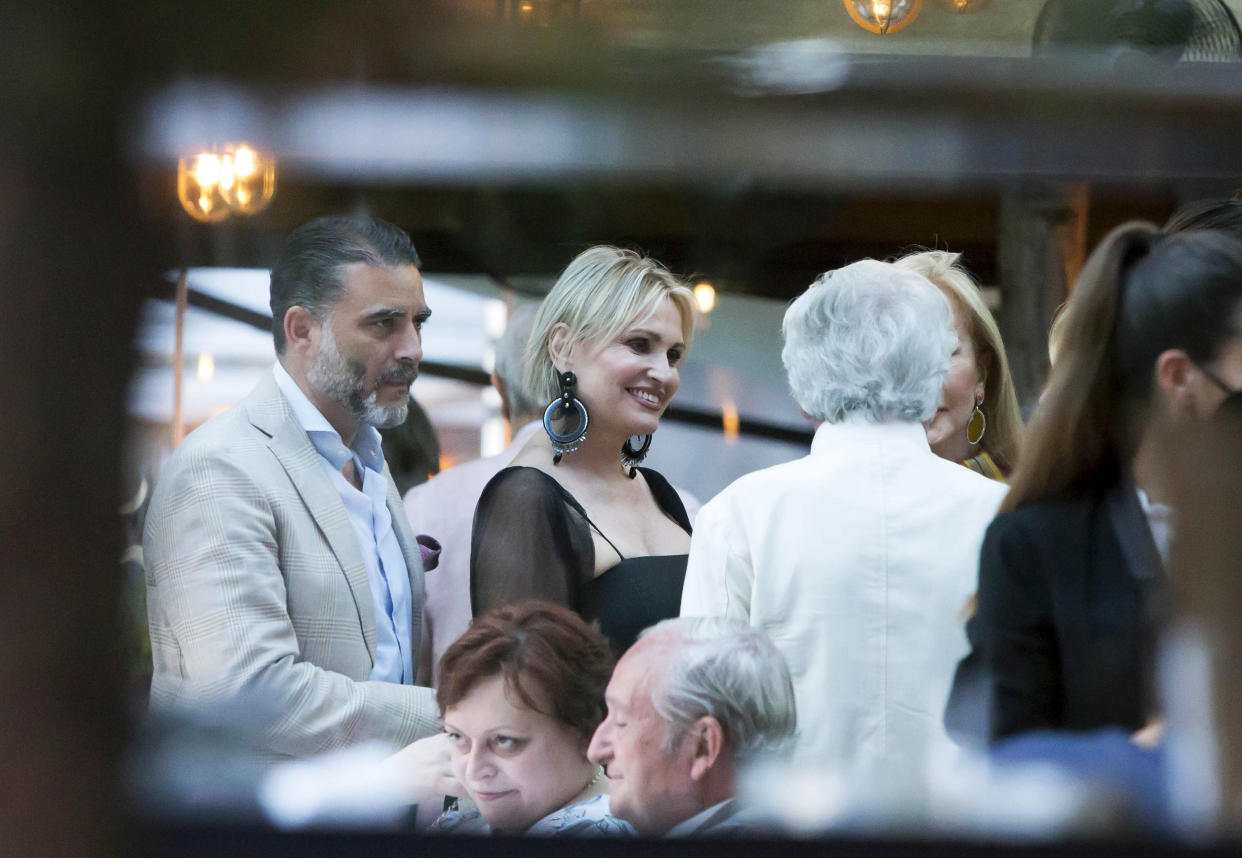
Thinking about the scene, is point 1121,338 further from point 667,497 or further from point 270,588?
point 270,588

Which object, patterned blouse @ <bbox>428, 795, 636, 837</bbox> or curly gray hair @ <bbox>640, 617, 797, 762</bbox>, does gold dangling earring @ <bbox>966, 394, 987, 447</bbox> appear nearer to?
curly gray hair @ <bbox>640, 617, 797, 762</bbox>

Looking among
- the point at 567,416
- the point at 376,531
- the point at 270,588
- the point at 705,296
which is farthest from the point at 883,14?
the point at 270,588

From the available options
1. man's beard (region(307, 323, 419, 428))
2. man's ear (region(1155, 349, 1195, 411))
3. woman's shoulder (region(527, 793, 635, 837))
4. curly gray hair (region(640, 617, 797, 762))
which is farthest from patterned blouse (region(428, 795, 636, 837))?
man's ear (region(1155, 349, 1195, 411))

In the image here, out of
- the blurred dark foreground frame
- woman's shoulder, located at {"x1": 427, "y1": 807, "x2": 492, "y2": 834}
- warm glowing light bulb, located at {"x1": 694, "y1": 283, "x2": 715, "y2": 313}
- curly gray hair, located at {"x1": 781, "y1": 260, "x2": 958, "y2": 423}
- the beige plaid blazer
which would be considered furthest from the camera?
curly gray hair, located at {"x1": 781, "y1": 260, "x2": 958, "y2": 423}

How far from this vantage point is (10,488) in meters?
1.00

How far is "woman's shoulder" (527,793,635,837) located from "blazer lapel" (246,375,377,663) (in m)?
0.36

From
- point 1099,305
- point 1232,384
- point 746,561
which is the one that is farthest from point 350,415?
point 1232,384

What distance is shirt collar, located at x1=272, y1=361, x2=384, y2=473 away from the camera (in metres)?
1.62

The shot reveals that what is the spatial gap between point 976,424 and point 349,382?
31.2 inches

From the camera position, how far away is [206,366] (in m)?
1.36

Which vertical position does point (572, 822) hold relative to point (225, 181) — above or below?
below

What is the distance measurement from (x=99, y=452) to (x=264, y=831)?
374 mm

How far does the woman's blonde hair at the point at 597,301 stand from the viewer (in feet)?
4.83

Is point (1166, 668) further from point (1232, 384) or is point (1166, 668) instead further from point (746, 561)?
point (746, 561)
